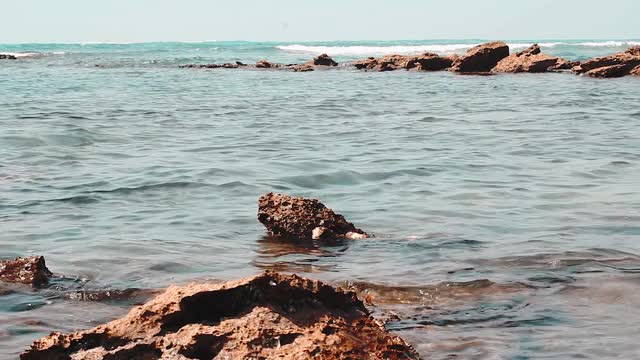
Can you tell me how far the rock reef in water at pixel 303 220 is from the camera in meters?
6.61

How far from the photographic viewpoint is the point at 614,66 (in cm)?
2762

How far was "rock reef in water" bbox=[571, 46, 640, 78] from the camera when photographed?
2756cm

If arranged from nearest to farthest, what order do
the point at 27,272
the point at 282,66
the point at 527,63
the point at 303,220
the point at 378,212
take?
the point at 27,272
the point at 303,220
the point at 378,212
the point at 527,63
the point at 282,66

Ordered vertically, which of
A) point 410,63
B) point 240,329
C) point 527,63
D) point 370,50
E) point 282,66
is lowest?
point 370,50

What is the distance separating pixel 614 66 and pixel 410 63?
1070 cm

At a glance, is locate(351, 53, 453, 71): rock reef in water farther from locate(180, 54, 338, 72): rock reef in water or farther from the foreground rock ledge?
the foreground rock ledge

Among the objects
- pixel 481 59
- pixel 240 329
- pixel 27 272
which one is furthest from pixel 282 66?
pixel 240 329

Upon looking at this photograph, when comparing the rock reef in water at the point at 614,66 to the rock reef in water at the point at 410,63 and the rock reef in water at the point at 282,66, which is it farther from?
the rock reef in water at the point at 282,66

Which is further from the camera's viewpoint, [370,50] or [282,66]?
[370,50]

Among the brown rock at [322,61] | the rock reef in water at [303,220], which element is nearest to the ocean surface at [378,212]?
the rock reef in water at [303,220]

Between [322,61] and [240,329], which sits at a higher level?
[240,329]

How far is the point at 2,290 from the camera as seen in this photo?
5.17 metres

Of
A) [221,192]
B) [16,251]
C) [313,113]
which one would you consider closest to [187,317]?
[16,251]

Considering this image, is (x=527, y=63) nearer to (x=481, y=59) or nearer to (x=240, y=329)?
(x=481, y=59)
